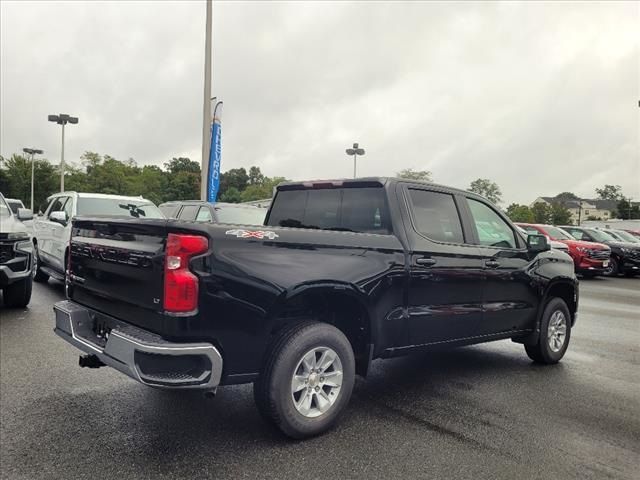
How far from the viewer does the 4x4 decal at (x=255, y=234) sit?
10.4 feet

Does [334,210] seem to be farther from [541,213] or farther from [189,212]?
[541,213]

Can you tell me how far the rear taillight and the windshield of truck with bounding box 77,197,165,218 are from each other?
21.3ft

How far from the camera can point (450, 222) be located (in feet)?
15.3

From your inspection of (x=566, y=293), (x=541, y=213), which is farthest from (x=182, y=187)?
(x=566, y=293)

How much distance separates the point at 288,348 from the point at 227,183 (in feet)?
345

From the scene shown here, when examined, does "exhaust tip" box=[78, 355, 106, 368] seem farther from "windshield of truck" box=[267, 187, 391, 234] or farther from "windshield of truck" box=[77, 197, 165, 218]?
"windshield of truck" box=[77, 197, 165, 218]

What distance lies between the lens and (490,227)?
5.11 metres

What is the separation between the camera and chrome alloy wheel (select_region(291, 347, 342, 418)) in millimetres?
3453

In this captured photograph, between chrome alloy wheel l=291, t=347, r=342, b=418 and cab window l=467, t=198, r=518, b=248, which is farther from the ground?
A: cab window l=467, t=198, r=518, b=248

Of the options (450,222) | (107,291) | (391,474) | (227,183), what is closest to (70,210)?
(107,291)

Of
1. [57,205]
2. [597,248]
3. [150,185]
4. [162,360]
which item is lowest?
[162,360]

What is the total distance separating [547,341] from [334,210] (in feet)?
9.59

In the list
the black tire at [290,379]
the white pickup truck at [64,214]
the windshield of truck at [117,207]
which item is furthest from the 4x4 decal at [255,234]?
the windshield of truck at [117,207]

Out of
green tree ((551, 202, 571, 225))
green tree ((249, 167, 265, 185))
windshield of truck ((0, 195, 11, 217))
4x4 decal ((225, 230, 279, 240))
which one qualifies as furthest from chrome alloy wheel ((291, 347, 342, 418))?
green tree ((249, 167, 265, 185))
